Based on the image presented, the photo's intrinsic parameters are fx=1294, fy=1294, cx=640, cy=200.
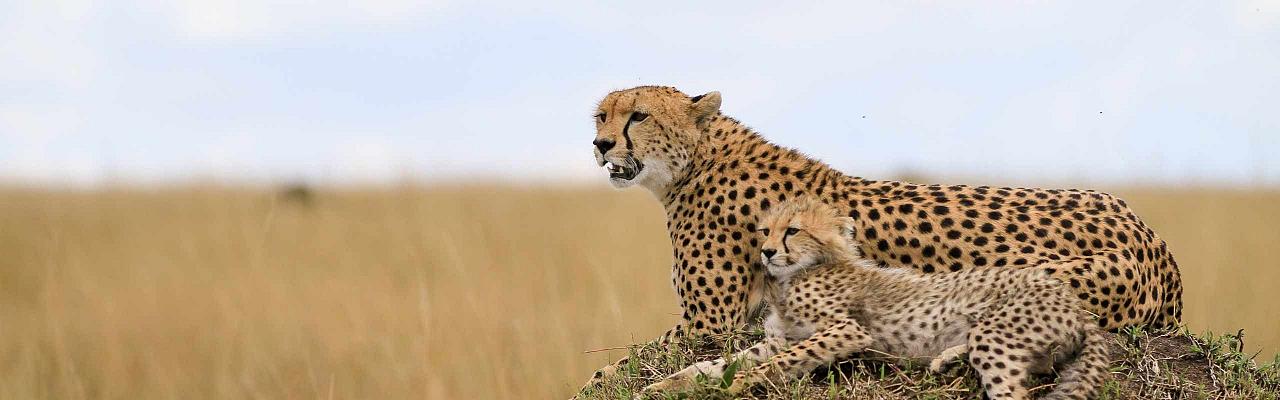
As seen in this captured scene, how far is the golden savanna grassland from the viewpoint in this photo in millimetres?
8562

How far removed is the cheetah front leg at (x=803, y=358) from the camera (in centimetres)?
339

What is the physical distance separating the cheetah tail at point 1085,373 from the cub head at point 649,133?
155 centimetres

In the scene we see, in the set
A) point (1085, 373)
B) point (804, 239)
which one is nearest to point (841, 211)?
point (804, 239)

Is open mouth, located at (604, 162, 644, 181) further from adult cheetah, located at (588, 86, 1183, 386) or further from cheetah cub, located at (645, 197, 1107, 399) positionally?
cheetah cub, located at (645, 197, 1107, 399)

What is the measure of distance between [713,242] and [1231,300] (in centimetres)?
708

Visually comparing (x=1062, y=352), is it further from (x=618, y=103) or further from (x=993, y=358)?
(x=618, y=103)

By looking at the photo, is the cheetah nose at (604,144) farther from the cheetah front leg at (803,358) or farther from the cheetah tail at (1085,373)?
the cheetah tail at (1085,373)

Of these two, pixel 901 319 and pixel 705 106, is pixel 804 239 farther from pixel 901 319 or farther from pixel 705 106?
pixel 705 106

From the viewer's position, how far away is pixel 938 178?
1202 cm

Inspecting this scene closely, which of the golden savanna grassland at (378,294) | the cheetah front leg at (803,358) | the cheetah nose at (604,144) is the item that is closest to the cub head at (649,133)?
the cheetah nose at (604,144)

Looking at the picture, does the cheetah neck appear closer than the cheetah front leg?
No

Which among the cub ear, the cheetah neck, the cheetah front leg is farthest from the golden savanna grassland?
the cheetah front leg

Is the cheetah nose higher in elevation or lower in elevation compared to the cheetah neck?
higher

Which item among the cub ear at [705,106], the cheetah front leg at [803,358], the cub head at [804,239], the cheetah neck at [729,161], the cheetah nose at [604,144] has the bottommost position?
the cheetah front leg at [803,358]
